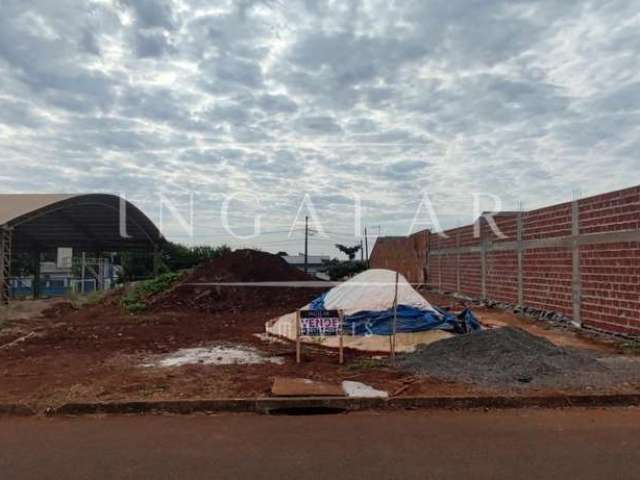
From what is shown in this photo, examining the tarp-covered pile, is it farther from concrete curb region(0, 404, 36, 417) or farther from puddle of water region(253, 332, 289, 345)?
concrete curb region(0, 404, 36, 417)

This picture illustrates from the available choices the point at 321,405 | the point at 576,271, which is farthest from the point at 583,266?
the point at 321,405

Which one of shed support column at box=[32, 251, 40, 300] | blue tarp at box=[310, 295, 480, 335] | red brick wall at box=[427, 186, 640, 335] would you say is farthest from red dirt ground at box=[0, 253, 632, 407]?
shed support column at box=[32, 251, 40, 300]

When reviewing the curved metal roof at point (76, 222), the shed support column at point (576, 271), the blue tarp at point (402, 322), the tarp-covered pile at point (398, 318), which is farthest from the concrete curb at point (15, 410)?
the curved metal roof at point (76, 222)

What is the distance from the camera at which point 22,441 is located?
5746 mm

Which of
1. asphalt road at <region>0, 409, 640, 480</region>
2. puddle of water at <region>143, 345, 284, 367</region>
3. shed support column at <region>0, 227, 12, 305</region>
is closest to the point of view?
asphalt road at <region>0, 409, 640, 480</region>

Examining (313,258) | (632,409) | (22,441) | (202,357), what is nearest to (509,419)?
(632,409)

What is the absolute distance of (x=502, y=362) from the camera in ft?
28.3

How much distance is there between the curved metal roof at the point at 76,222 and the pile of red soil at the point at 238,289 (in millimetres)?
6641

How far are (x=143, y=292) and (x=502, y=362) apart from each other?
20540 millimetres

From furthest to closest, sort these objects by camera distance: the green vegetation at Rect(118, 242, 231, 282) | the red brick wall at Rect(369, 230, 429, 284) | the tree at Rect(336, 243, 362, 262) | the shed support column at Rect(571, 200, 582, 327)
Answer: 1. the tree at Rect(336, 243, 362, 262)
2. the green vegetation at Rect(118, 242, 231, 282)
3. the red brick wall at Rect(369, 230, 429, 284)
4. the shed support column at Rect(571, 200, 582, 327)

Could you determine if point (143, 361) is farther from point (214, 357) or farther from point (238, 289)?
point (238, 289)

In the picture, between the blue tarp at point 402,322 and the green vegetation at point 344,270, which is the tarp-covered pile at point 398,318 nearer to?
the blue tarp at point 402,322

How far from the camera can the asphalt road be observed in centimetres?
481

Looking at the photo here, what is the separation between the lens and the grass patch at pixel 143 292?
21.9m
